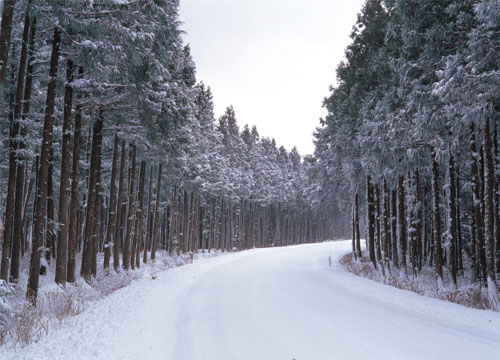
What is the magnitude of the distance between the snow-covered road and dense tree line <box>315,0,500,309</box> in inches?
148

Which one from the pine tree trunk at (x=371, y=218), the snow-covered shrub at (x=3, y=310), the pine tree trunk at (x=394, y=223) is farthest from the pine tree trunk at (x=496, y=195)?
the snow-covered shrub at (x=3, y=310)

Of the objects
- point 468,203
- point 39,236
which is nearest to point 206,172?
point 468,203

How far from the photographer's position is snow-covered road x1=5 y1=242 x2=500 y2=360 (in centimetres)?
623

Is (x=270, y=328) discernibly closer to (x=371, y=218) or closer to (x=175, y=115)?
(x=175, y=115)

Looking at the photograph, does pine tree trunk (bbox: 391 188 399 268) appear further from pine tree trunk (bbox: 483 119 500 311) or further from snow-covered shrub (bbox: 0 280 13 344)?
snow-covered shrub (bbox: 0 280 13 344)

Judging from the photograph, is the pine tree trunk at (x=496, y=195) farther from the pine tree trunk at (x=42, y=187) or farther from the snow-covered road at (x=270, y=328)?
the pine tree trunk at (x=42, y=187)

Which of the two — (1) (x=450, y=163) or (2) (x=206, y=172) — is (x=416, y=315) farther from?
(2) (x=206, y=172)

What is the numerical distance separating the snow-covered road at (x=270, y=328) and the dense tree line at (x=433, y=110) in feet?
12.4

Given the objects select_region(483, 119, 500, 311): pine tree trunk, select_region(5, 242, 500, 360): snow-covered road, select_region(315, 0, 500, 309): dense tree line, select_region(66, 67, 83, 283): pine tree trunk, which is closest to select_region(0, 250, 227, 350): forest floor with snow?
select_region(5, 242, 500, 360): snow-covered road

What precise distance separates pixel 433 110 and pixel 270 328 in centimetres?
1146

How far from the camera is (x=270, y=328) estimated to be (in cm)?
796

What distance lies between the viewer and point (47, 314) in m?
8.99

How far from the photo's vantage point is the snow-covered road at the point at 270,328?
245 inches

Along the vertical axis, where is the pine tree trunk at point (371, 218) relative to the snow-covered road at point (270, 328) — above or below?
above
